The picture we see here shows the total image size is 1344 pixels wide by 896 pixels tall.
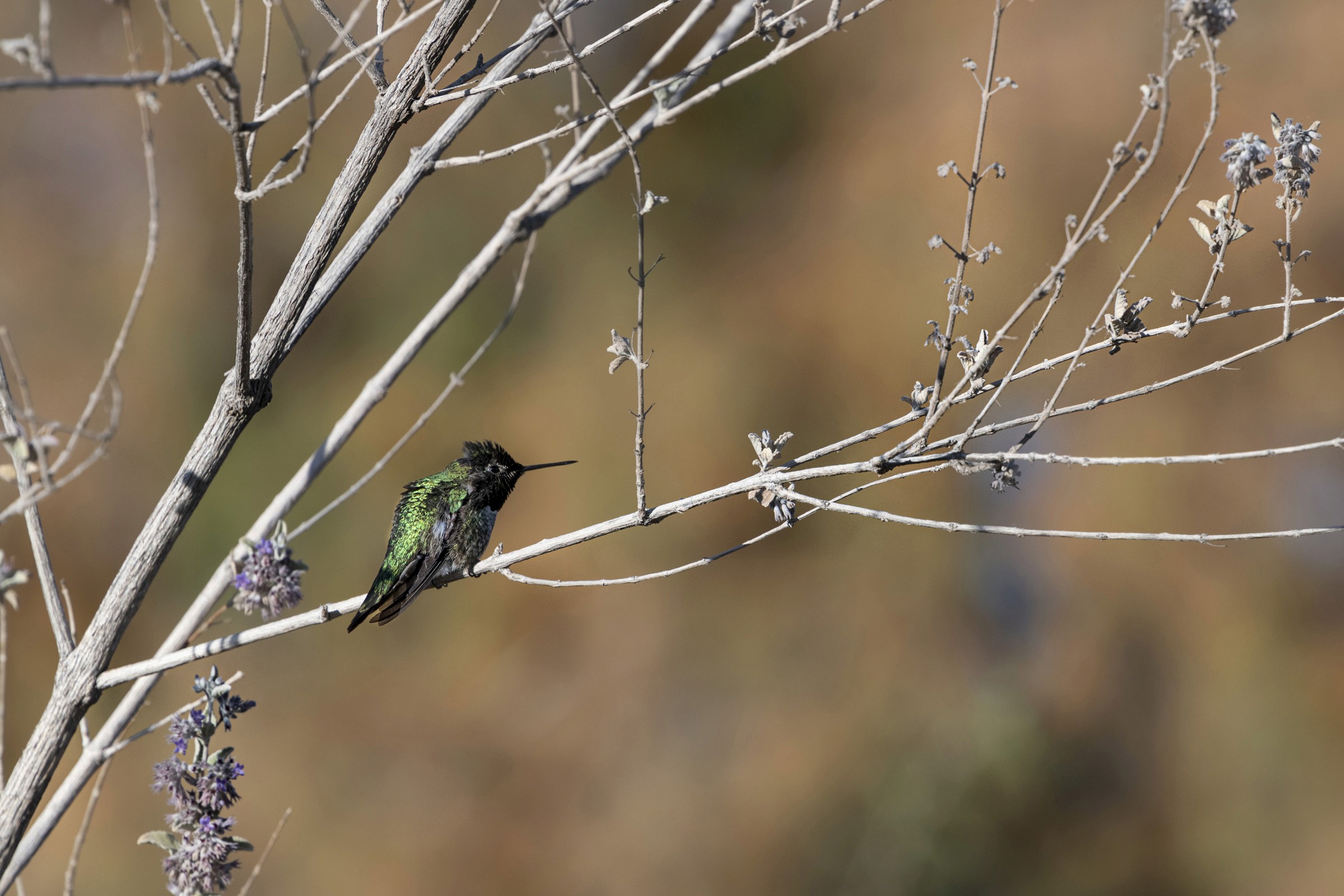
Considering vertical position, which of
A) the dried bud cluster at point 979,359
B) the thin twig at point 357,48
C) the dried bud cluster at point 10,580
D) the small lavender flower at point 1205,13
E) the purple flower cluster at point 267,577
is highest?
the thin twig at point 357,48

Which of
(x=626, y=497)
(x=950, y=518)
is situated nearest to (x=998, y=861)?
(x=950, y=518)

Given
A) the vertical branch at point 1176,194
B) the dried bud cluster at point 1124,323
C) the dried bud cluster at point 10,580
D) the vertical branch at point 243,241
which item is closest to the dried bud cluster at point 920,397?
the vertical branch at point 1176,194

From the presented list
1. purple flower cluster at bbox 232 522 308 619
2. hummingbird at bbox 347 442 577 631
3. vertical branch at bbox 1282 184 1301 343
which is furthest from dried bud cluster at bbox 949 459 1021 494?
hummingbird at bbox 347 442 577 631

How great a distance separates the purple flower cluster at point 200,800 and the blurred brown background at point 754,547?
578 centimetres

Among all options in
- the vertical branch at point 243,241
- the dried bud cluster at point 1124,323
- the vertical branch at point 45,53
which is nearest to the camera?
the vertical branch at point 45,53

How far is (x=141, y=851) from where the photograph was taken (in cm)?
782

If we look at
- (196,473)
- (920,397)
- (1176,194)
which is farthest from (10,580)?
(1176,194)

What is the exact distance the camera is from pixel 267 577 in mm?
2406

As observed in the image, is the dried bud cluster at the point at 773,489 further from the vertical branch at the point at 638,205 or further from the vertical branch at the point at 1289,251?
the vertical branch at the point at 1289,251

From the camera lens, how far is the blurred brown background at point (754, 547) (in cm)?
786

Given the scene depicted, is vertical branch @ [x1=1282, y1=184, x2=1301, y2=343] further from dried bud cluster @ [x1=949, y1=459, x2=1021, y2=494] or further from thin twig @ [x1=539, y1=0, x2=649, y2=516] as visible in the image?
thin twig @ [x1=539, y1=0, x2=649, y2=516]

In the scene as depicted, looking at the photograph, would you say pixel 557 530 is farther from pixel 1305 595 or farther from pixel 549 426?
pixel 1305 595

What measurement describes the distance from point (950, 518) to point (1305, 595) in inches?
124

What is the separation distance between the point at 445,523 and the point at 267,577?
1977mm
